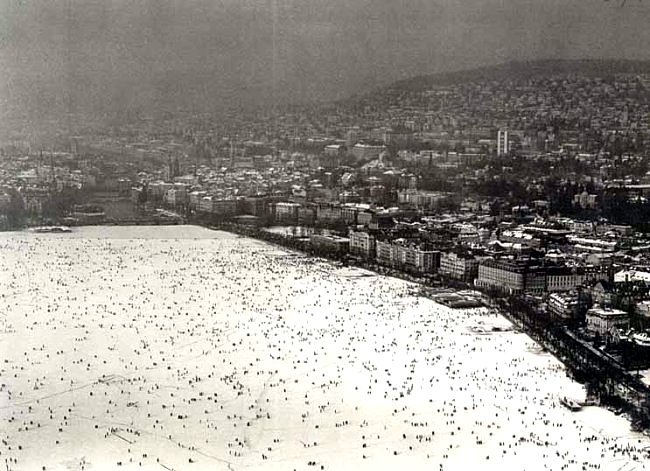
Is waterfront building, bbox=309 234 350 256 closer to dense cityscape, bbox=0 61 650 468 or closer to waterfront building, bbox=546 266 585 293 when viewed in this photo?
dense cityscape, bbox=0 61 650 468

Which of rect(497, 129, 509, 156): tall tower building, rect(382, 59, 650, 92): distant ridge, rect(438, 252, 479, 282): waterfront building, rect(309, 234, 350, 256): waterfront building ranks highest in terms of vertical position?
rect(382, 59, 650, 92): distant ridge

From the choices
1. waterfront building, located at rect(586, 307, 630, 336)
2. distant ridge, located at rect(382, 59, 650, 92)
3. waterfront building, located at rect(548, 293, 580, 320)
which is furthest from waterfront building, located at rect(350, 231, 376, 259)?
waterfront building, located at rect(586, 307, 630, 336)

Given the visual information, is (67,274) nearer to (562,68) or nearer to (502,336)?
(502,336)

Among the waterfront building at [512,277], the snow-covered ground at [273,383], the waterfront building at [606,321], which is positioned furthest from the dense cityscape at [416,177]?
the snow-covered ground at [273,383]

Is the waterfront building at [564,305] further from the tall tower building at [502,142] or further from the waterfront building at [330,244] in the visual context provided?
the tall tower building at [502,142]

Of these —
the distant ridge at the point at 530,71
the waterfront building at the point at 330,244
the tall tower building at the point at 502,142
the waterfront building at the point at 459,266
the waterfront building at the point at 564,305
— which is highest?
the distant ridge at the point at 530,71

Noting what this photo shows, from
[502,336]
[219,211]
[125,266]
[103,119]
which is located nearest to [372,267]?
[125,266]
